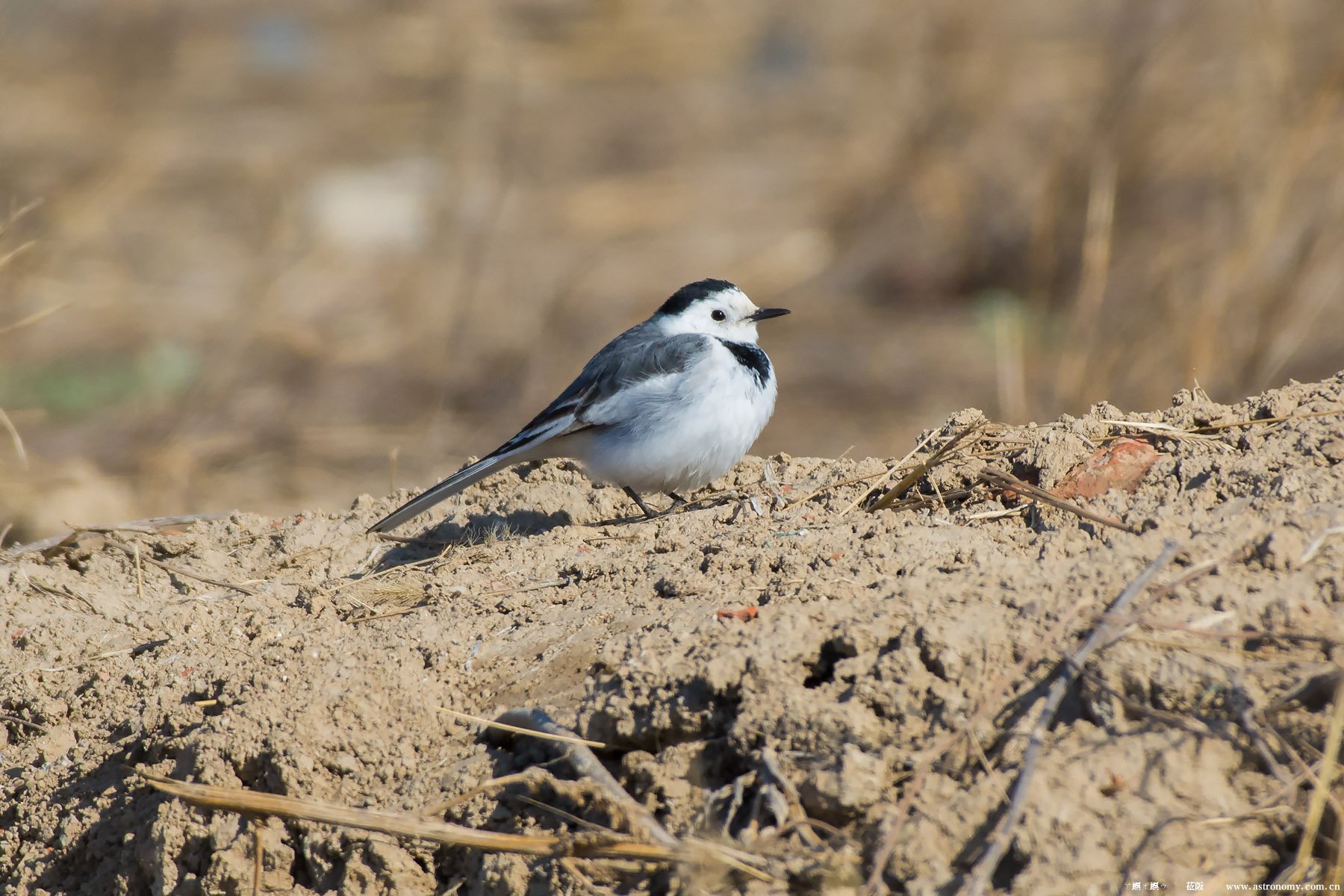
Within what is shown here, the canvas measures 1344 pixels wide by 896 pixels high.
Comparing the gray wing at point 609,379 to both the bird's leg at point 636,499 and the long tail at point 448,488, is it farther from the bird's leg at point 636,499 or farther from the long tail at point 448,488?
the bird's leg at point 636,499

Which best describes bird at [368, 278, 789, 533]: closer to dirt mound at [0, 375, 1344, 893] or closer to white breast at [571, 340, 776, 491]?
white breast at [571, 340, 776, 491]

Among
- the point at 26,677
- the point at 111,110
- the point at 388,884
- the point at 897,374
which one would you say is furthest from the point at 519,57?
the point at 388,884

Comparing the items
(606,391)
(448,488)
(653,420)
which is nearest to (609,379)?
(606,391)

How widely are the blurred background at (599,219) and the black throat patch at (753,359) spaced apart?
4.97 ft

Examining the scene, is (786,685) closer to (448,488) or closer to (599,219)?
(448,488)

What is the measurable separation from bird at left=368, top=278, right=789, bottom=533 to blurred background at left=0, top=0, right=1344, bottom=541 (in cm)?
71

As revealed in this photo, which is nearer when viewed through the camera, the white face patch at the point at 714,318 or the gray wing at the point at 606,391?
the gray wing at the point at 606,391

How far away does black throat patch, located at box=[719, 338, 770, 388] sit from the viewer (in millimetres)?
5680

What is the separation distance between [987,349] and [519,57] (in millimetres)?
7859

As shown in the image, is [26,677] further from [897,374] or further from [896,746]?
[897,374]

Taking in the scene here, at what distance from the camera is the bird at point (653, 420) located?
5285 millimetres

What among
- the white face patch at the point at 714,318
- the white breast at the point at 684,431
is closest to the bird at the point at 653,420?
the white breast at the point at 684,431

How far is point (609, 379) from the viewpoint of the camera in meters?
5.69

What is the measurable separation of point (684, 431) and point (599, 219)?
7.79m
